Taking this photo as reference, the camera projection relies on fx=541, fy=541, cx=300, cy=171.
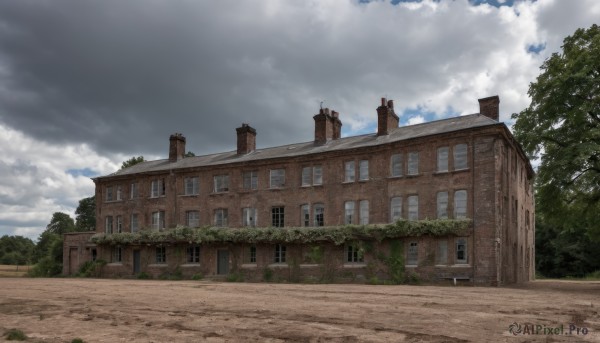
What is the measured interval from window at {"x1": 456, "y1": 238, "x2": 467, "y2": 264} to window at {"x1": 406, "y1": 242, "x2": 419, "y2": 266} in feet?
7.36

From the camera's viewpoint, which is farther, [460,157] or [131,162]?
[131,162]

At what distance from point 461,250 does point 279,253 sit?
38.3 ft

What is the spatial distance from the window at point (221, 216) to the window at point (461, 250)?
54.3 feet

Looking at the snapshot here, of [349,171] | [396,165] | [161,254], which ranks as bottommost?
[161,254]

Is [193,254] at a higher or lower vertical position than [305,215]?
lower

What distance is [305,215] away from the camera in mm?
34281

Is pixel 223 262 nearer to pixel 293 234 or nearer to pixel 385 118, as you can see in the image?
pixel 293 234

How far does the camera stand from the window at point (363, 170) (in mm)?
32344

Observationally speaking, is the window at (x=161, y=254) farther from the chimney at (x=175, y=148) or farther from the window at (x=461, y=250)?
the window at (x=461, y=250)

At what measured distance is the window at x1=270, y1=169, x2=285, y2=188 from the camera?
117ft

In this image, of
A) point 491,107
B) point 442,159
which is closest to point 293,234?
point 442,159

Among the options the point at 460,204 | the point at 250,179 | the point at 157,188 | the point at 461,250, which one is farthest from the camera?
the point at 157,188

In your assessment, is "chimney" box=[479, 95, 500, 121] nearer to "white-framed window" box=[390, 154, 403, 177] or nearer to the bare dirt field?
"white-framed window" box=[390, 154, 403, 177]

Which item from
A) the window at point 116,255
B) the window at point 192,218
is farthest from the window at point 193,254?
the window at point 116,255
